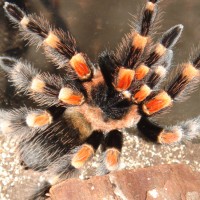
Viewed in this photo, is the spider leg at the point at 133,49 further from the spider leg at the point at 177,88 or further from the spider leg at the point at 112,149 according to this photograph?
the spider leg at the point at 112,149

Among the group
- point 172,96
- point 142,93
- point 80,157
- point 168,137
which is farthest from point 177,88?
point 80,157

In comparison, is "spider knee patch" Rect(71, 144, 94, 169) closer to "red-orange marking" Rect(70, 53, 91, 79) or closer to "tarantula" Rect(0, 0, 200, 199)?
"tarantula" Rect(0, 0, 200, 199)

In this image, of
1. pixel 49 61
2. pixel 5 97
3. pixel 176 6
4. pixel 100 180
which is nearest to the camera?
pixel 100 180

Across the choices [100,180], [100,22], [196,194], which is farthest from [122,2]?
[196,194]

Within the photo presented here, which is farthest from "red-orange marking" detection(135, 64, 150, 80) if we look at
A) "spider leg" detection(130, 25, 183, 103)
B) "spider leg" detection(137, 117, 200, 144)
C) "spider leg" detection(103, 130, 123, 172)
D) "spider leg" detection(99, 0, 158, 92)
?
"spider leg" detection(103, 130, 123, 172)

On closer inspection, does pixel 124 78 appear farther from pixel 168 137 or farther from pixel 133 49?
pixel 168 137

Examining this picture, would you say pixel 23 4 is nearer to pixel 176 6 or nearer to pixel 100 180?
pixel 176 6

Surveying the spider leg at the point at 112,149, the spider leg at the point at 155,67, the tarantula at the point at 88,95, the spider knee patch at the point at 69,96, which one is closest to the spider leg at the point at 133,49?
the tarantula at the point at 88,95
